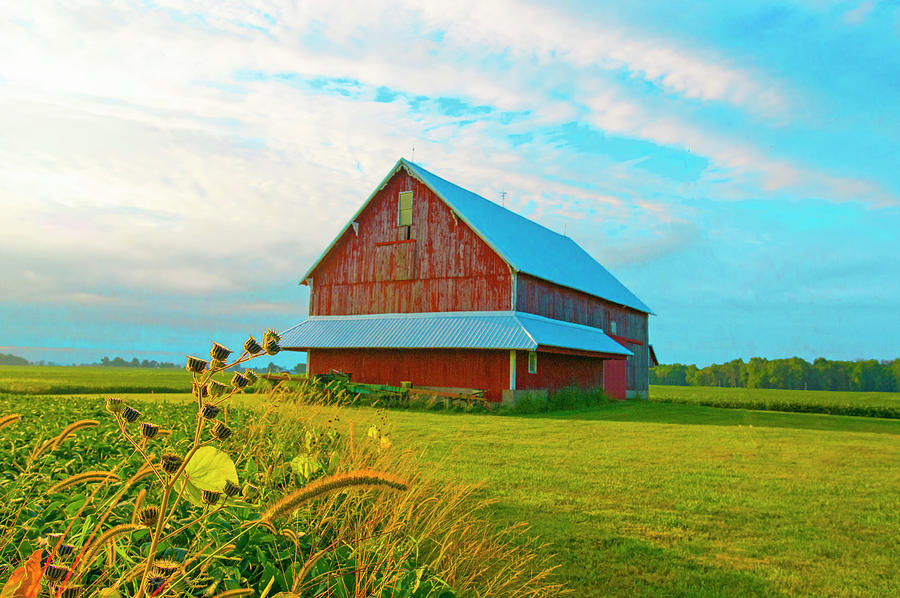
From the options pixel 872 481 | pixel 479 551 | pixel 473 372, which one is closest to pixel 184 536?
pixel 479 551

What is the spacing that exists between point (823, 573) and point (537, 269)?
21.7 meters

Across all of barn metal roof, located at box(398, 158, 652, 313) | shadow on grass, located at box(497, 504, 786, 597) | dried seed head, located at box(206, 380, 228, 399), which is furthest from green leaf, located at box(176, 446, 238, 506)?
barn metal roof, located at box(398, 158, 652, 313)

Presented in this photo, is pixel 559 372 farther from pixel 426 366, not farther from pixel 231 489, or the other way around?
pixel 231 489

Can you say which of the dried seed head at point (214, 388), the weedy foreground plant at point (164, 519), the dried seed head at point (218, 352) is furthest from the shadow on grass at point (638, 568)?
the dried seed head at point (218, 352)

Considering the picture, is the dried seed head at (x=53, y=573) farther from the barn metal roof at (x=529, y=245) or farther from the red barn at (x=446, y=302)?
the barn metal roof at (x=529, y=245)

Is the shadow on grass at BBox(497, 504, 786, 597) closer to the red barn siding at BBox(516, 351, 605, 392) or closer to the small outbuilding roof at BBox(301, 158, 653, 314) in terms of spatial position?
the red barn siding at BBox(516, 351, 605, 392)

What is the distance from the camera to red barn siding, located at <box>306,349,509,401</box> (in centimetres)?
2441

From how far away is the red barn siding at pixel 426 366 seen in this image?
24406 mm

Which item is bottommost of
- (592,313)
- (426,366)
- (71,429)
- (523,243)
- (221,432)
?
(71,429)

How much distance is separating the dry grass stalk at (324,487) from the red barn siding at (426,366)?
2233 centimetres

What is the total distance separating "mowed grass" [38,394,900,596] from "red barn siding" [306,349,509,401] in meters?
7.89

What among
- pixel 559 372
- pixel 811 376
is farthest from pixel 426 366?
pixel 811 376

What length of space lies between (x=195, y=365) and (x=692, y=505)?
8.39 meters

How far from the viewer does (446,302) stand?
27.1 m
